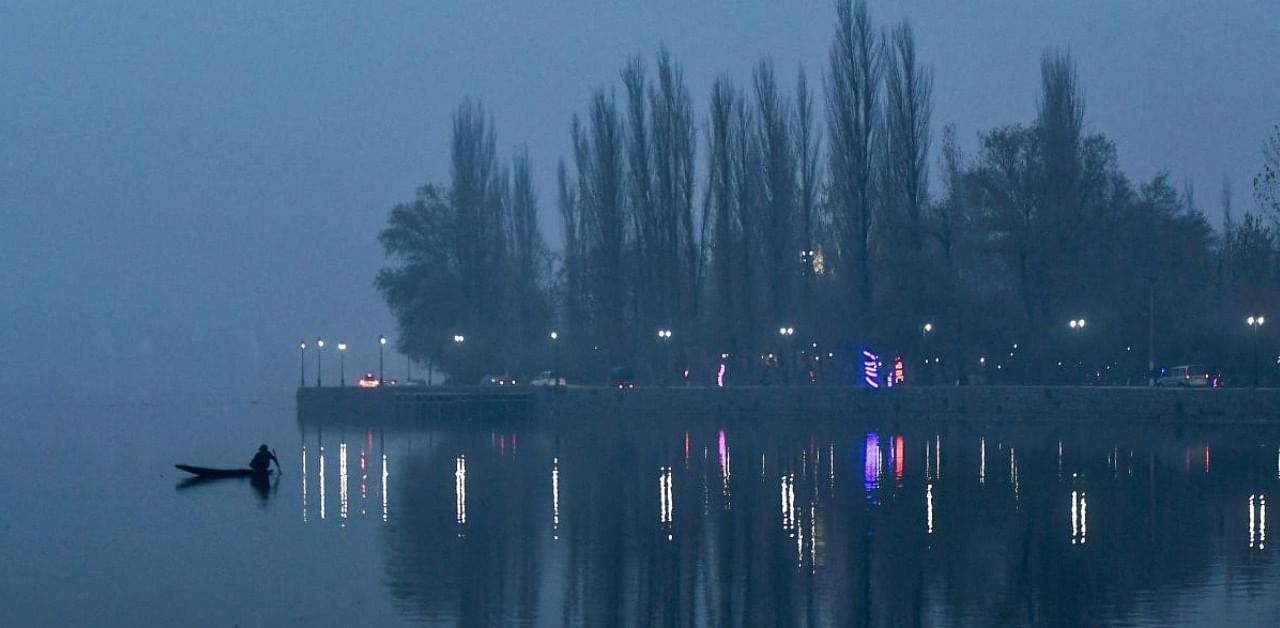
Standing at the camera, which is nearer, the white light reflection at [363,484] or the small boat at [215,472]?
the white light reflection at [363,484]

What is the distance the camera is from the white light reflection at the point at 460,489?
827 inches

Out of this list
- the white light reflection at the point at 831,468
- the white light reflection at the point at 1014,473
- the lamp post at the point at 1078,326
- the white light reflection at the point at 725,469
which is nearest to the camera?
the white light reflection at the point at 725,469

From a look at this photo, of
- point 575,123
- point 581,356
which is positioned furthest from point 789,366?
point 575,123

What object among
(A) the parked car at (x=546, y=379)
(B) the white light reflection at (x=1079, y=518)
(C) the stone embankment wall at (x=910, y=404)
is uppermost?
(A) the parked car at (x=546, y=379)

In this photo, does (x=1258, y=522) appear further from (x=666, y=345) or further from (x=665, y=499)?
(x=666, y=345)

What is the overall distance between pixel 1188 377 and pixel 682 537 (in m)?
31.0

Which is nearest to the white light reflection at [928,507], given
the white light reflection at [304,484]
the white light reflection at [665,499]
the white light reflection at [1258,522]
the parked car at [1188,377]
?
the white light reflection at [665,499]

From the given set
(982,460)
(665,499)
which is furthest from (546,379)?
(665,499)

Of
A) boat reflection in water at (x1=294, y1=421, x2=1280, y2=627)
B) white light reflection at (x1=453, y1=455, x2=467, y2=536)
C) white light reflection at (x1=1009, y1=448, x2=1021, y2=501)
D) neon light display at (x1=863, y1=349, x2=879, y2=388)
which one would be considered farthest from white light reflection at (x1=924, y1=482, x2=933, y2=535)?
neon light display at (x1=863, y1=349, x2=879, y2=388)

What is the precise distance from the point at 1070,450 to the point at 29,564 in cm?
2052

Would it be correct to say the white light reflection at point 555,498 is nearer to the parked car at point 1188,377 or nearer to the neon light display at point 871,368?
the neon light display at point 871,368

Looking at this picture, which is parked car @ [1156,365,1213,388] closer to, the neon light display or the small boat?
the neon light display

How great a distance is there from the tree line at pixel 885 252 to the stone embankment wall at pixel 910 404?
127 centimetres

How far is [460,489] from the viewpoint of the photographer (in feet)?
82.9
